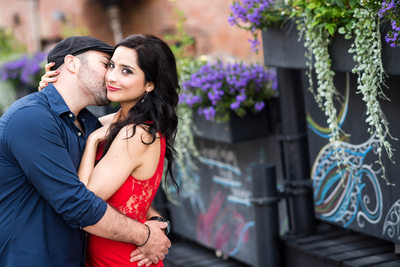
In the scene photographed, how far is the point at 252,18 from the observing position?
3.35m

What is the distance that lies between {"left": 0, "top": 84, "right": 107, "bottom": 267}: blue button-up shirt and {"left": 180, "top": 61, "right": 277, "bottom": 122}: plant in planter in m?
1.49

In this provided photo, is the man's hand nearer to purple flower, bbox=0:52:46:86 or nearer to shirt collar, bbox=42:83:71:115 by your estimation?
shirt collar, bbox=42:83:71:115

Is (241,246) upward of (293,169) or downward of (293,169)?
downward

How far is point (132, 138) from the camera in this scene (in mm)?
2455

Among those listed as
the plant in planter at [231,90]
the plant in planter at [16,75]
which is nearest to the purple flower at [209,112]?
the plant in planter at [231,90]

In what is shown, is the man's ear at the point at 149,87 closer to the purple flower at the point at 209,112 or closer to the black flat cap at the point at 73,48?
the black flat cap at the point at 73,48

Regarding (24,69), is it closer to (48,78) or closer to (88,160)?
(48,78)

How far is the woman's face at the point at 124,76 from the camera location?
2.54 meters

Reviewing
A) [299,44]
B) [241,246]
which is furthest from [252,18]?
[241,246]

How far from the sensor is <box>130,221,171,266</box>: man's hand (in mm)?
2525

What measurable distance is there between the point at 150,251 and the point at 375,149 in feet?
4.14

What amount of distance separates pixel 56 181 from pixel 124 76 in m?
0.54

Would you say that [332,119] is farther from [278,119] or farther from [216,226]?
[216,226]

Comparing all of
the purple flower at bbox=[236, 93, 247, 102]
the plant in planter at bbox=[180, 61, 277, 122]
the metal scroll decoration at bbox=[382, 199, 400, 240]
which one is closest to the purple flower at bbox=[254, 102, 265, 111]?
the plant in planter at bbox=[180, 61, 277, 122]
